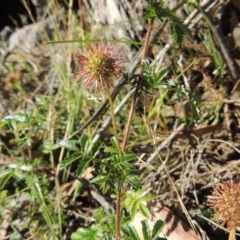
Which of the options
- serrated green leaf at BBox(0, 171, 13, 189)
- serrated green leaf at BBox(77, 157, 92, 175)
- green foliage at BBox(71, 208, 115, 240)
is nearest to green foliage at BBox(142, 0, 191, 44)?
serrated green leaf at BBox(77, 157, 92, 175)

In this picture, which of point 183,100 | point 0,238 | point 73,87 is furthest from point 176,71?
point 0,238

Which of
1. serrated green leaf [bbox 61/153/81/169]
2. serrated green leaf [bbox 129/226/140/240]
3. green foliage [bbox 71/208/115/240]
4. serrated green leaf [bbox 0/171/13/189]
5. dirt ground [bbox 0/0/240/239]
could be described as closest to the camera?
serrated green leaf [bbox 61/153/81/169]

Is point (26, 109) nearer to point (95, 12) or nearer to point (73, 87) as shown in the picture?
point (73, 87)

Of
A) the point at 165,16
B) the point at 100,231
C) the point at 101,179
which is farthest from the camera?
the point at 100,231

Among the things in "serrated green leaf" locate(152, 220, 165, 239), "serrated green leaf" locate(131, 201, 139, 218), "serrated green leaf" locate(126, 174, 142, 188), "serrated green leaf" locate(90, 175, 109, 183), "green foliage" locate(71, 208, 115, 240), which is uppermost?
"serrated green leaf" locate(90, 175, 109, 183)

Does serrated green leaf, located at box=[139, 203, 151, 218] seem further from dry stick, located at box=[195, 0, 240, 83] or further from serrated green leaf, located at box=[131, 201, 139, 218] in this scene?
dry stick, located at box=[195, 0, 240, 83]

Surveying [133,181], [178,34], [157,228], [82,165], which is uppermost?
[178,34]

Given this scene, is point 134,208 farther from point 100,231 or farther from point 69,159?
point 69,159

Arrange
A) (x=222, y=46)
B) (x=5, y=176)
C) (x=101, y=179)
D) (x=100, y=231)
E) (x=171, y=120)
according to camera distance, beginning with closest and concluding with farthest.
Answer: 1. (x=101, y=179)
2. (x=100, y=231)
3. (x=5, y=176)
4. (x=222, y=46)
5. (x=171, y=120)

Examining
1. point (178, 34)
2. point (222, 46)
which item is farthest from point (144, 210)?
point (222, 46)

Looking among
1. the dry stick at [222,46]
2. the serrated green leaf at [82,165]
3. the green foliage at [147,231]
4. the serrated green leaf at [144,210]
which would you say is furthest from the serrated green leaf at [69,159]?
the dry stick at [222,46]

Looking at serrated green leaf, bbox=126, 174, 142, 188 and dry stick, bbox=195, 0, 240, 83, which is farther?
dry stick, bbox=195, 0, 240, 83
